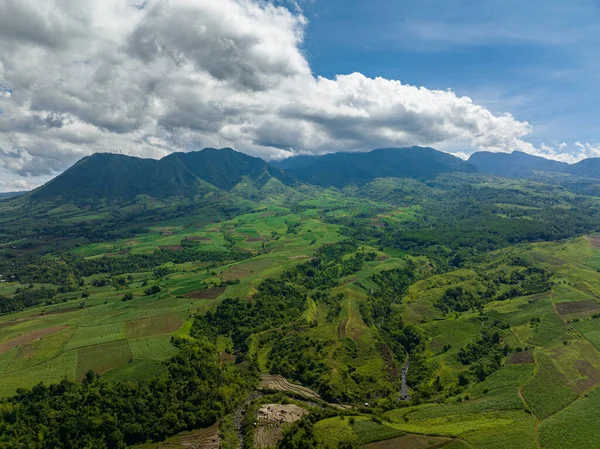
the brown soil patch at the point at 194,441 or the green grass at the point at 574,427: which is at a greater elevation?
the green grass at the point at 574,427

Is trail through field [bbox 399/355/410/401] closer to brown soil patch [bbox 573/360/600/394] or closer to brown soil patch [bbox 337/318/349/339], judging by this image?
brown soil patch [bbox 337/318/349/339]

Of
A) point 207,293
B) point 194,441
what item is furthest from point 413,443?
point 207,293

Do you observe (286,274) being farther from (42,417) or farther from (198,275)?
(42,417)

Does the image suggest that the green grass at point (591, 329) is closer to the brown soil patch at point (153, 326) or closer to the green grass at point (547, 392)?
the green grass at point (547, 392)

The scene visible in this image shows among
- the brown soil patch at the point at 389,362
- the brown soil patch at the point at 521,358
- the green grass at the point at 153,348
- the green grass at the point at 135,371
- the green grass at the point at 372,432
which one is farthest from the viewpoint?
the green grass at the point at 153,348

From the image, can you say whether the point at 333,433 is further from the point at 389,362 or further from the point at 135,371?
the point at 135,371

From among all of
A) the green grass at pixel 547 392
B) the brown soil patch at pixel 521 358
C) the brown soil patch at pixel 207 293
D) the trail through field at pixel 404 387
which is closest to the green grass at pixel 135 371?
the brown soil patch at pixel 207 293

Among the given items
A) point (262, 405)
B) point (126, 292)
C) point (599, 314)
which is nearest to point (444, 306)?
point (599, 314)
